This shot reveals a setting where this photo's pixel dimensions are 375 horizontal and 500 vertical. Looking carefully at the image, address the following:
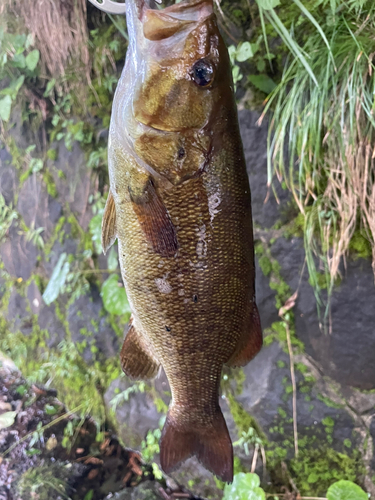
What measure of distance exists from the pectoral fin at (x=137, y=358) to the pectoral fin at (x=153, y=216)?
299mm

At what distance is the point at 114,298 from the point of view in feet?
5.48

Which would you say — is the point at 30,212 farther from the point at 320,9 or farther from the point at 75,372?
the point at 320,9

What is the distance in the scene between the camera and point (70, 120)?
185 cm

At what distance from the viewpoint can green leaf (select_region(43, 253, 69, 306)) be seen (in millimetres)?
1733

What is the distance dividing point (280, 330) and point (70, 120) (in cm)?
154

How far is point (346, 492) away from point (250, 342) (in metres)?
0.91

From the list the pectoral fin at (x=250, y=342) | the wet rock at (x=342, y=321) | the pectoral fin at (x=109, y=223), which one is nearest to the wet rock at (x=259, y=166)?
the wet rock at (x=342, y=321)

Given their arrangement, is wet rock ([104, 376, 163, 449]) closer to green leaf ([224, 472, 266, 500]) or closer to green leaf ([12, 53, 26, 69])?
green leaf ([224, 472, 266, 500])

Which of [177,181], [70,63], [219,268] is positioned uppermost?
[70,63]

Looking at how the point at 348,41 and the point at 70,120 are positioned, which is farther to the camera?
the point at 70,120

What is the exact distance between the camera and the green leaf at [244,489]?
4.46ft

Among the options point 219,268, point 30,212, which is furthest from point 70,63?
point 219,268

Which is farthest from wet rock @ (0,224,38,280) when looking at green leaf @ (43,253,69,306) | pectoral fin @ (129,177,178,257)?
pectoral fin @ (129,177,178,257)

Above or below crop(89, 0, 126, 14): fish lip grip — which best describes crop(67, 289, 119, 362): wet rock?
below
